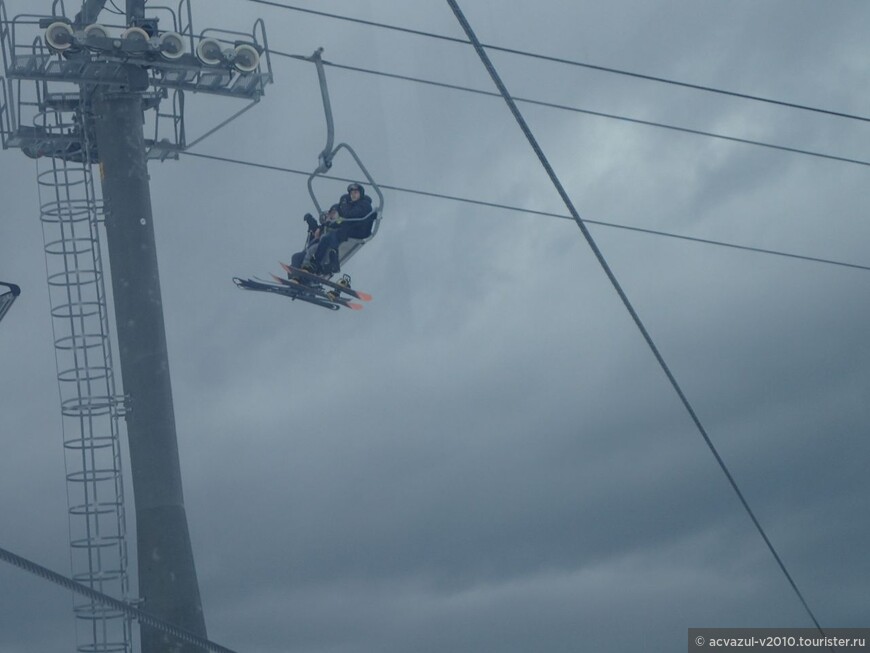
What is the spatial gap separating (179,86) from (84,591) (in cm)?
650

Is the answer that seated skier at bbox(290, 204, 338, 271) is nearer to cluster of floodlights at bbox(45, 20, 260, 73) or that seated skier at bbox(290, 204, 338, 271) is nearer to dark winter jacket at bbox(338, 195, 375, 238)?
dark winter jacket at bbox(338, 195, 375, 238)

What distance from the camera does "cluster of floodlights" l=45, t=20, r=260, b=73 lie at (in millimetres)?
11597

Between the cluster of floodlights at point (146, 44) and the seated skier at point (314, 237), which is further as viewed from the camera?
the seated skier at point (314, 237)

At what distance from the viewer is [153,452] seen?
1180cm

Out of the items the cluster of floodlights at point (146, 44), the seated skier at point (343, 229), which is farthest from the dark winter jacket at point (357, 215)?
the cluster of floodlights at point (146, 44)

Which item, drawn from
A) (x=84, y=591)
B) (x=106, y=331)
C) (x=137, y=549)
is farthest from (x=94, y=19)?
(x=84, y=591)

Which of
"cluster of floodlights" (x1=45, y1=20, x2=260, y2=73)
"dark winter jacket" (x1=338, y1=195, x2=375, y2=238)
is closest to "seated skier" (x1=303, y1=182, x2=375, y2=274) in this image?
"dark winter jacket" (x1=338, y1=195, x2=375, y2=238)

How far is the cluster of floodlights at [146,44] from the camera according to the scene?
38.0ft

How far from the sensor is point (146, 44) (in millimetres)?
11891

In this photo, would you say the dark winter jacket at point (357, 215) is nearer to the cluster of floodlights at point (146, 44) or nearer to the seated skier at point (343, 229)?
the seated skier at point (343, 229)

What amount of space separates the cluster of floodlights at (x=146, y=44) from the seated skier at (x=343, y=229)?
195cm

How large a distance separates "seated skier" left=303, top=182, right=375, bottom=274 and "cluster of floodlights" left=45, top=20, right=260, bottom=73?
1.95 meters

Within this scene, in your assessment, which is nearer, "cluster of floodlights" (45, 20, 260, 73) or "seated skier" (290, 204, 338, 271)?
"cluster of floodlights" (45, 20, 260, 73)

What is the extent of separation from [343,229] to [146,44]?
3.02m
